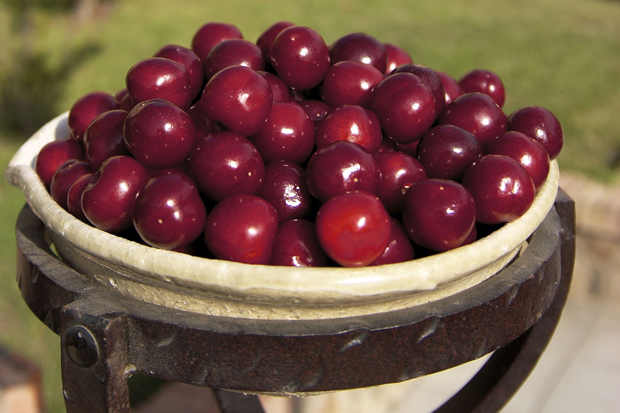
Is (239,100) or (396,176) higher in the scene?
(239,100)

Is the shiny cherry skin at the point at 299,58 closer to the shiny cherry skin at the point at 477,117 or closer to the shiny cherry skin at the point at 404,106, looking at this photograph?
the shiny cherry skin at the point at 404,106

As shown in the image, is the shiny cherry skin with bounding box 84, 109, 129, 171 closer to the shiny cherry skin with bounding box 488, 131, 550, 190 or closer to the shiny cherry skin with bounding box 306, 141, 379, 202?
the shiny cherry skin with bounding box 306, 141, 379, 202

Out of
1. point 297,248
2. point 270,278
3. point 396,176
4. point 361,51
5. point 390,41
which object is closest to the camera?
point 270,278

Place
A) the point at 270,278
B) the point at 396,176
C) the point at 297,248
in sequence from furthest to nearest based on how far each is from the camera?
the point at 396,176 < the point at 297,248 < the point at 270,278

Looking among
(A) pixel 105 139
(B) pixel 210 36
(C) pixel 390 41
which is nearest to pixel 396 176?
(A) pixel 105 139

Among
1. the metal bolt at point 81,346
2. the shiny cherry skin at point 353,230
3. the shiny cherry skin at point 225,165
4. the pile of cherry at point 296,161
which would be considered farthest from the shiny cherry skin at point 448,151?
the metal bolt at point 81,346

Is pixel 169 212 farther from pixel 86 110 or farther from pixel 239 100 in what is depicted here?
pixel 86 110

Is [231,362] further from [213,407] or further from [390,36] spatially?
[390,36]
